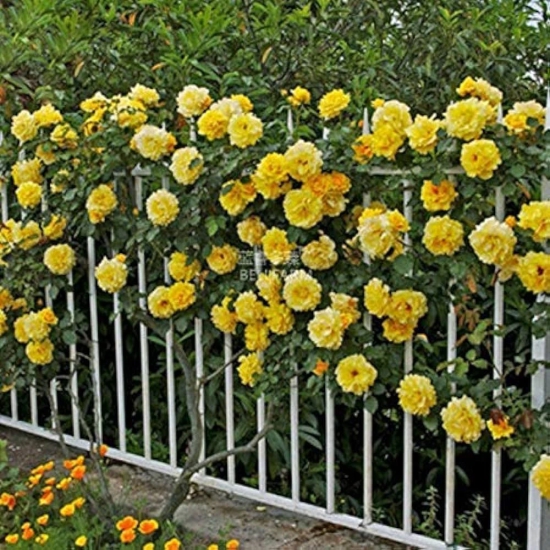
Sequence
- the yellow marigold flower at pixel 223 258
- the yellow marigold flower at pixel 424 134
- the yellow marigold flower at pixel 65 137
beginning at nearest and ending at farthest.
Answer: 1. the yellow marigold flower at pixel 424 134
2. the yellow marigold flower at pixel 223 258
3. the yellow marigold flower at pixel 65 137

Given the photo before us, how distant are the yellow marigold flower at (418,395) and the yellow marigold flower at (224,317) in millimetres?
635

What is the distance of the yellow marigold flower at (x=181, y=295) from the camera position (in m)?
3.29

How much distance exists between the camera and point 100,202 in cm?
338

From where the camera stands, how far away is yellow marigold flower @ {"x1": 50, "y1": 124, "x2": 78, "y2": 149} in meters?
3.48

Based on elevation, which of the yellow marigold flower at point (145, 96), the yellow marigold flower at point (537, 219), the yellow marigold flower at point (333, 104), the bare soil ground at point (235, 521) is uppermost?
the yellow marigold flower at point (145, 96)

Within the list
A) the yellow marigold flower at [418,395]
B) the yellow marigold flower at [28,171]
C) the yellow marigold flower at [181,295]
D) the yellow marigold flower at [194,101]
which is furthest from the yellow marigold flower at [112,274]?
the yellow marigold flower at [418,395]

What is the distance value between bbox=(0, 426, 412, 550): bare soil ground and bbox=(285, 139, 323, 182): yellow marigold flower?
3.85ft

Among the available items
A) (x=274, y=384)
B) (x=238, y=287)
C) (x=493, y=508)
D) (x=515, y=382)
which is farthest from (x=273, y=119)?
(x=493, y=508)

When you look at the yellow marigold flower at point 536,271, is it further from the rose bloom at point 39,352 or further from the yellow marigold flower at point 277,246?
the rose bloom at point 39,352

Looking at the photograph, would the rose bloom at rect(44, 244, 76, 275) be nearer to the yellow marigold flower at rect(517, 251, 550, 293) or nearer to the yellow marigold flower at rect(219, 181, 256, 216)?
the yellow marigold flower at rect(219, 181, 256, 216)

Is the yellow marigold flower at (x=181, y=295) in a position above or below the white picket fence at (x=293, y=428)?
above

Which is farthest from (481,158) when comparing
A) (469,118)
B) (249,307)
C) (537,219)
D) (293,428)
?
(293,428)

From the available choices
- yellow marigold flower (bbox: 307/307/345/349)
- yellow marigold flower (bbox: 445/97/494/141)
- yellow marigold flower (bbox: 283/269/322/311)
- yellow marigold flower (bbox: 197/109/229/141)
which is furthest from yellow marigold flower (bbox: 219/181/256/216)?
yellow marigold flower (bbox: 445/97/494/141)

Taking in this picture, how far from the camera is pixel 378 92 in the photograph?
375cm
